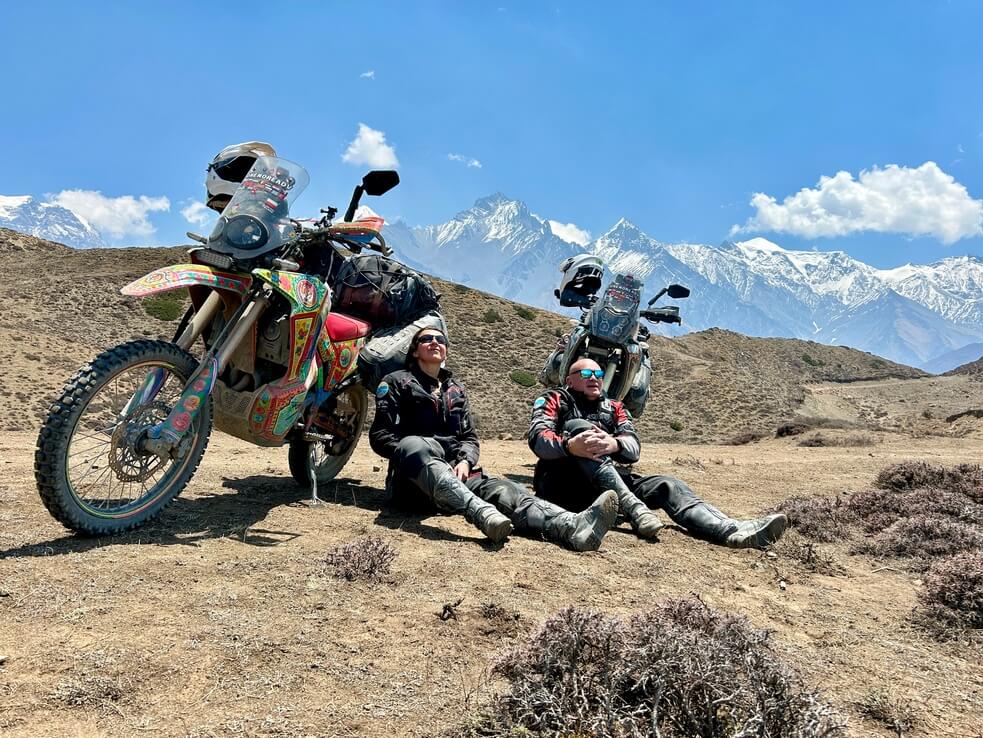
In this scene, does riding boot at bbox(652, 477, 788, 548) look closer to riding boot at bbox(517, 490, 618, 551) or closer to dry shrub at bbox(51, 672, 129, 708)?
riding boot at bbox(517, 490, 618, 551)

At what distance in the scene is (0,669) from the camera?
245cm

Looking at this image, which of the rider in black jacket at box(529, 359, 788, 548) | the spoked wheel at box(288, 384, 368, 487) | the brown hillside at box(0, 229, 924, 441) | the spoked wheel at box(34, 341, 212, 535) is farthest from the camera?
the brown hillside at box(0, 229, 924, 441)

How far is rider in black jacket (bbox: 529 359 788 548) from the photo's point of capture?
509 cm

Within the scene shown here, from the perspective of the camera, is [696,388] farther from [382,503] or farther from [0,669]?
[0,669]

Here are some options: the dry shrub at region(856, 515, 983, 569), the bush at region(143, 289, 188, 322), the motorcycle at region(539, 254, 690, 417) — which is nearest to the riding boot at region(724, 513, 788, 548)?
the dry shrub at region(856, 515, 983, 569)

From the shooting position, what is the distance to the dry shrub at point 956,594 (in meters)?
3.46

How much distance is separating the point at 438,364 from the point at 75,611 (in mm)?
3216

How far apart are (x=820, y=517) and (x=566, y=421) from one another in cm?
265

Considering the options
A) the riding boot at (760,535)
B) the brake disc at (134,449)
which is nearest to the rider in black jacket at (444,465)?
the riding boot at (760,535)

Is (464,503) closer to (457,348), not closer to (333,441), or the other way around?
(333,441)

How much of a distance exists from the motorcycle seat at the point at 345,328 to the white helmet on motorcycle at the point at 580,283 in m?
4.44

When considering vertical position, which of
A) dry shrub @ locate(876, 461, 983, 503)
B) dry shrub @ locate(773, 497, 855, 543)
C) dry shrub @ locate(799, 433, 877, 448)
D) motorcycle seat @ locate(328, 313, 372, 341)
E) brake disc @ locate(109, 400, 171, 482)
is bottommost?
brake disc @ locate(109, 400, 171, 482)

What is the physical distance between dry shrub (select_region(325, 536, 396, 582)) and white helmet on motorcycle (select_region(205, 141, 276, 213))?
10.6ft

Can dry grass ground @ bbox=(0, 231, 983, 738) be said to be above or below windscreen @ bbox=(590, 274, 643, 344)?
below
